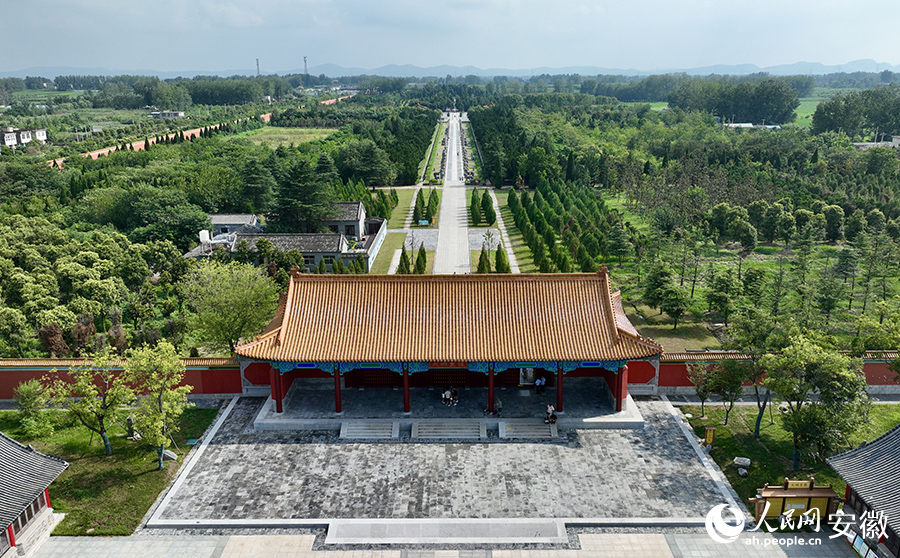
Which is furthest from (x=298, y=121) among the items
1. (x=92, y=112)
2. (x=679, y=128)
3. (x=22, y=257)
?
(x=22, y=257)

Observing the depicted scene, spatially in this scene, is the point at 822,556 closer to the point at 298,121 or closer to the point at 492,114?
the point at 492,114

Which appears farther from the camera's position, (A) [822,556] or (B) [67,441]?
(B) [67,441]

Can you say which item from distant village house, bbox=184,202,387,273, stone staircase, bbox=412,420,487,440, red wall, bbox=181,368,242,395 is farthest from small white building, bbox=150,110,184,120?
stone staircase, bbox=412,420,487,440

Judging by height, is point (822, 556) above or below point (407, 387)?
below

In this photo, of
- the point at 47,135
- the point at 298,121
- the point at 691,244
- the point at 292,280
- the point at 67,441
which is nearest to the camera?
the point at 67,441

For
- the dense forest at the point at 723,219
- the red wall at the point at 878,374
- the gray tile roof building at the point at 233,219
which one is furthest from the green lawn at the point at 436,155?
the red wall at the point at 878,374

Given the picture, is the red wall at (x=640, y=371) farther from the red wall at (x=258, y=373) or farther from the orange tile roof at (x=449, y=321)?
the red wall at (x=258, y=373)

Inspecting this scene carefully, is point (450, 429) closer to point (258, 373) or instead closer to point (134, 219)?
point (258, 373)

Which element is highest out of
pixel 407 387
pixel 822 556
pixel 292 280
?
pixel 292 280
